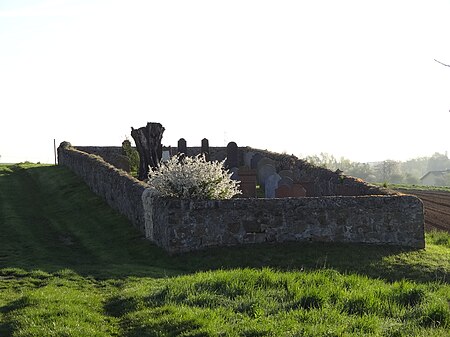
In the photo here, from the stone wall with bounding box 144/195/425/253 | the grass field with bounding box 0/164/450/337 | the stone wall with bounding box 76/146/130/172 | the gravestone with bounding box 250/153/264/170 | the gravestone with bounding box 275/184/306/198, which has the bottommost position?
the grass field with bounding box 0/164/450/337

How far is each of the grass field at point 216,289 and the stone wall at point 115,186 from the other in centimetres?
104

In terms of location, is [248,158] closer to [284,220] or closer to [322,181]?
[322,181]

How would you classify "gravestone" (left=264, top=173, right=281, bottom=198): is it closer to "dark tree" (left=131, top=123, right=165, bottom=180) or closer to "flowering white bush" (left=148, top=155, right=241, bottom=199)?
"dark tree" (left=131, top=123, right=165, bottom=180)

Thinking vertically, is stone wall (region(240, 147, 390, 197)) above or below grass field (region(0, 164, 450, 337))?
above

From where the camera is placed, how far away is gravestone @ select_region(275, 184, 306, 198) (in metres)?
23.0

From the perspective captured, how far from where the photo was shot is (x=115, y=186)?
24.3 m

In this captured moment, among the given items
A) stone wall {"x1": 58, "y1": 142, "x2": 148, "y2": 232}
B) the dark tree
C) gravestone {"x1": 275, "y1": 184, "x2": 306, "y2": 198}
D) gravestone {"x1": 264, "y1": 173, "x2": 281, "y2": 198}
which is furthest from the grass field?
the dark tree

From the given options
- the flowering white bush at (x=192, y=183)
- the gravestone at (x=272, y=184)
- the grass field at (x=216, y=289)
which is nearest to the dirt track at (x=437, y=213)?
the grass field at (x=216, y=289)

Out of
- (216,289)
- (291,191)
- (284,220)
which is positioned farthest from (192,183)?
(291,191)

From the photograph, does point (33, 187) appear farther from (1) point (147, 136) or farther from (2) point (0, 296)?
(2) point (0, 296)

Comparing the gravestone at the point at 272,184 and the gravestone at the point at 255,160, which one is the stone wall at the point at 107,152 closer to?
the gravestone at the point at 255,160

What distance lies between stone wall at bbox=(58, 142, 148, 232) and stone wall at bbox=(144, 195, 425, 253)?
278 centimetres

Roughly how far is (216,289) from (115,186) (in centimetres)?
1400

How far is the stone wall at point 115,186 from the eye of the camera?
68.0 ft
